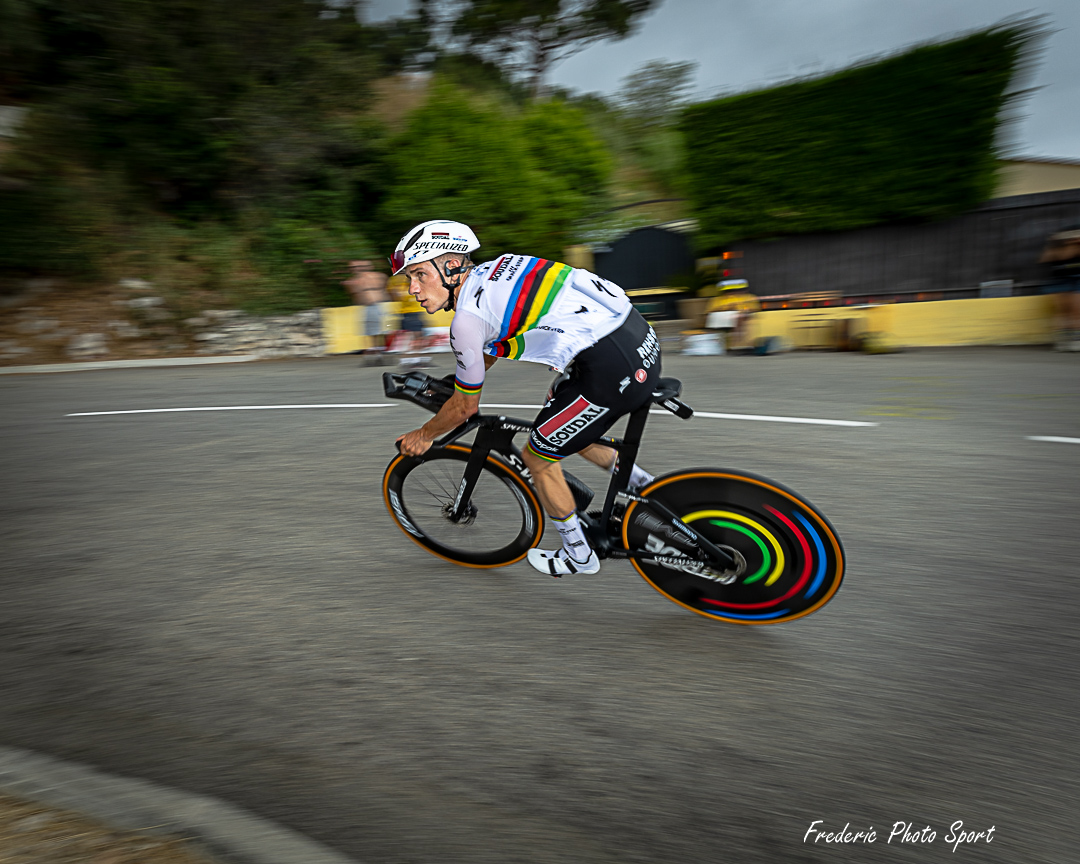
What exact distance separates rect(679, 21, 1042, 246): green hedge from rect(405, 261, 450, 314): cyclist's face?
1337 centimetres

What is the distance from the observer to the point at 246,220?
1677cm

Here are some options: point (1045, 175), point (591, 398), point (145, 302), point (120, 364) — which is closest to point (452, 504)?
point (591, 398)

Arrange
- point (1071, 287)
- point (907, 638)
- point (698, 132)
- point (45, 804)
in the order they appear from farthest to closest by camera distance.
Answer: point (698, 132) → point (1071, 287) → point (907, 638) → point (45, 804)

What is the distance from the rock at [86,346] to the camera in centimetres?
1413

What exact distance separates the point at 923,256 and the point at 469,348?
13755 mm

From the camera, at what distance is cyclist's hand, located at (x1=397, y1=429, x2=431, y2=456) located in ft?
11.2

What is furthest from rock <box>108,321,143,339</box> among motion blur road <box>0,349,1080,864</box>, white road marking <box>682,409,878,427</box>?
white road marking <box>682,409,878,427</box>

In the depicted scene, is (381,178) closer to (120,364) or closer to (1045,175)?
(120,364)

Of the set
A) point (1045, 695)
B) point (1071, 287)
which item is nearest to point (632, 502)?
point (1045, 695)

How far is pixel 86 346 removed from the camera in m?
14.2

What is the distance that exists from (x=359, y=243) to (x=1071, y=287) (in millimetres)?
13551

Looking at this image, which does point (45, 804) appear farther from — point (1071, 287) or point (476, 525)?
point (1071, 287)

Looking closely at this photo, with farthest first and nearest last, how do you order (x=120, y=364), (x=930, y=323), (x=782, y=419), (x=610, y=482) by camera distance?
(x=120, y=364) < (x=930, y=323) < (x=782, y=419) < (x=610, y=482)

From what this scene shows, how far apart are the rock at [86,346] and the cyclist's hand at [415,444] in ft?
43.7
